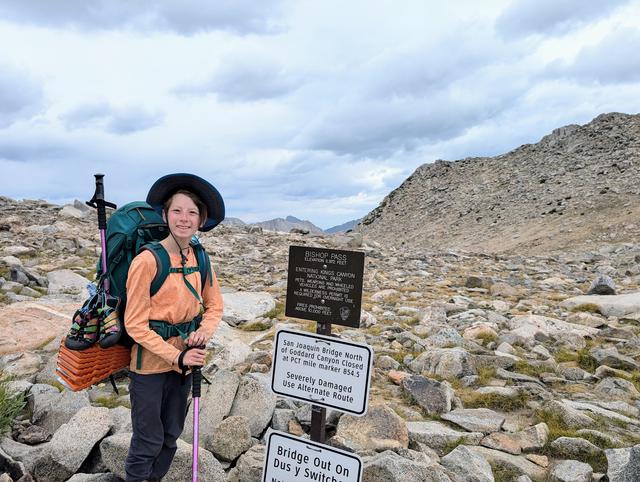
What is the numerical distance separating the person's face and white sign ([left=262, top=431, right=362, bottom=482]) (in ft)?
5.89

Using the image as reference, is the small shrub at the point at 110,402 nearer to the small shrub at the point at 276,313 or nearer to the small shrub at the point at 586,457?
the small shrub at the point at 276,313

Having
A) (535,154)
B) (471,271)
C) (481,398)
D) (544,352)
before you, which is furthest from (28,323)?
(535,154)

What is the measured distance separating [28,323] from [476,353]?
8159mm

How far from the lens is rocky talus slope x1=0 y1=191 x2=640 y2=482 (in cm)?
473

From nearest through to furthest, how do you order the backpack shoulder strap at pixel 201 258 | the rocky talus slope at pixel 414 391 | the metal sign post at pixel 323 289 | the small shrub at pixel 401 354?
the metal sign post at pixel 323 289, the backpack shoulder strap at pixel 201 258, the rocky talus slope at pixel 414 391, the small shrub at pixel 401 354

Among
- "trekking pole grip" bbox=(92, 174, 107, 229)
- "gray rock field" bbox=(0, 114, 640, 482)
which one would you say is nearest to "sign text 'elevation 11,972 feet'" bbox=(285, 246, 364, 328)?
"gray rock field" bbox=(0, 114, 640, 482)

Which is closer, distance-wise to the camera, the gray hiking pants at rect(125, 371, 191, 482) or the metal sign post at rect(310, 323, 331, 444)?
the gray hiking pants at rect(125, 371, 191, 482)

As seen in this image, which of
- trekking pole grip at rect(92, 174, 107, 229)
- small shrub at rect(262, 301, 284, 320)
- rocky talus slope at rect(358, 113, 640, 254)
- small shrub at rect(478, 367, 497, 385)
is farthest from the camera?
rocky talus slope at rect(358, 113, 640, 254)

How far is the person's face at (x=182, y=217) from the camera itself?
3.91 meters

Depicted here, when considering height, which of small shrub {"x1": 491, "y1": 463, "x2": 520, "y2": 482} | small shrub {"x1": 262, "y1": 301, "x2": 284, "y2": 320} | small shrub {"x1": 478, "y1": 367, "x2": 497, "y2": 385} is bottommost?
small shrub {"x1": 491, "y1": 463, "x2": 520, "y2": 482}

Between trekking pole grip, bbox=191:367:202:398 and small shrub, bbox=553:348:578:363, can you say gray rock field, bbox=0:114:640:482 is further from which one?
trekking pole grip, bbox=191:367:202:398

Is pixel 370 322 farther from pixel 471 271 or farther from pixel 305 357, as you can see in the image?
pixel 471 271

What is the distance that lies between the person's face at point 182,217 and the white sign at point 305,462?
180 cm

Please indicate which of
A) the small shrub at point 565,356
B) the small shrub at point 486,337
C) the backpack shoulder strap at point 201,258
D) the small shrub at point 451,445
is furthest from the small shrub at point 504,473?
the small shrub at point 486,337
